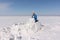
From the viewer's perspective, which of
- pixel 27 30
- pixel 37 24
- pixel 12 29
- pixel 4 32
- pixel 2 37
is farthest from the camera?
pixel 37 24

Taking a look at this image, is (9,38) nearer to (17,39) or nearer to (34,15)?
(17,39)

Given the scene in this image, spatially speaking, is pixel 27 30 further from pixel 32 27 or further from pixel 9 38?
pixel 9 38

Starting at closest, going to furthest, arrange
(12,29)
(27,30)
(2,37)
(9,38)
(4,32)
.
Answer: (9,38)
(2,37)
(4,32)
(12,29)
(27,30)

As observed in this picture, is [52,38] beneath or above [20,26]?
beneath

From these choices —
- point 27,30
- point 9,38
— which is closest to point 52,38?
point 27,30

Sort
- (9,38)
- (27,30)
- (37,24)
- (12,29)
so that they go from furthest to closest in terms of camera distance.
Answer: (37,24)
(27,30)
(12,29)
(9,38)

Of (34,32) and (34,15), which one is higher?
(34,15)

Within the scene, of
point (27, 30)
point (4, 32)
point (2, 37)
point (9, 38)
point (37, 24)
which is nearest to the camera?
point (9, 38)

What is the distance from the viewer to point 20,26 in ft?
37.9

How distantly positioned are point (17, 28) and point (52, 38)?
2.41 m

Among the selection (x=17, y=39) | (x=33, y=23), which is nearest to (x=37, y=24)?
(x=33, y=23)

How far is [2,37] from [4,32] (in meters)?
0.78

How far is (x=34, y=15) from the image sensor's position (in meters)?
12.9

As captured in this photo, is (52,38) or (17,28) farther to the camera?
(17,28)
